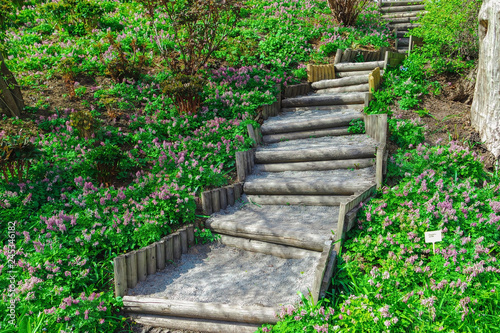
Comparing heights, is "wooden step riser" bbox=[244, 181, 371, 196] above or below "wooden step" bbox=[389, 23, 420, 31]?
below

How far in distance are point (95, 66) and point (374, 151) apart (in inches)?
233

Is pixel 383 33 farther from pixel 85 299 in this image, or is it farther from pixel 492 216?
pixel 85 299

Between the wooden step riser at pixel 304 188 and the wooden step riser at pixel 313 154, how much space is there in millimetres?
707

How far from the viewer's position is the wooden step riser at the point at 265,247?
436 centimetres

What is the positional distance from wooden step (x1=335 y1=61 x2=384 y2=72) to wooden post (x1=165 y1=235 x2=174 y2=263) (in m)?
5.95

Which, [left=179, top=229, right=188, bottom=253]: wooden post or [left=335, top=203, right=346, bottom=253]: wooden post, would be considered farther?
[left=179, top=229, right=188, bottom=253]: wooden post

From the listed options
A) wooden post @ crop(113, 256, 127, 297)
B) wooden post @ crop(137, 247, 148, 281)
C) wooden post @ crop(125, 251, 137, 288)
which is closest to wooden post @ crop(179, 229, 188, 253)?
wooden post @ crop(137, 247, 148, 281)

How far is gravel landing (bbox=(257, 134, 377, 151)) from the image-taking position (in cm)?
593

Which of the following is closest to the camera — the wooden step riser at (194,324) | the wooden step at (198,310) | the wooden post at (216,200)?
the wooden step at (198,310)

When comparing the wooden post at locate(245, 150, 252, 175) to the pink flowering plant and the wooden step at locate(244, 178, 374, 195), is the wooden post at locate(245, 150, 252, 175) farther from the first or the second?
the pink flowering plant

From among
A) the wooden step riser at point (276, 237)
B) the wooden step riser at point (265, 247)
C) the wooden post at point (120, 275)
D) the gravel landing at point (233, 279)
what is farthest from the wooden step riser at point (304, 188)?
the wooden post at point (120, 275)

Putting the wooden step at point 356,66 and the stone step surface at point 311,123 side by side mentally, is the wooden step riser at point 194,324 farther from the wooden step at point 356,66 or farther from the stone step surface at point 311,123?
the wooden step at point 356,66

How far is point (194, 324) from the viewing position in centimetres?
383

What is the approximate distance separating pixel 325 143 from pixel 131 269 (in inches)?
143
